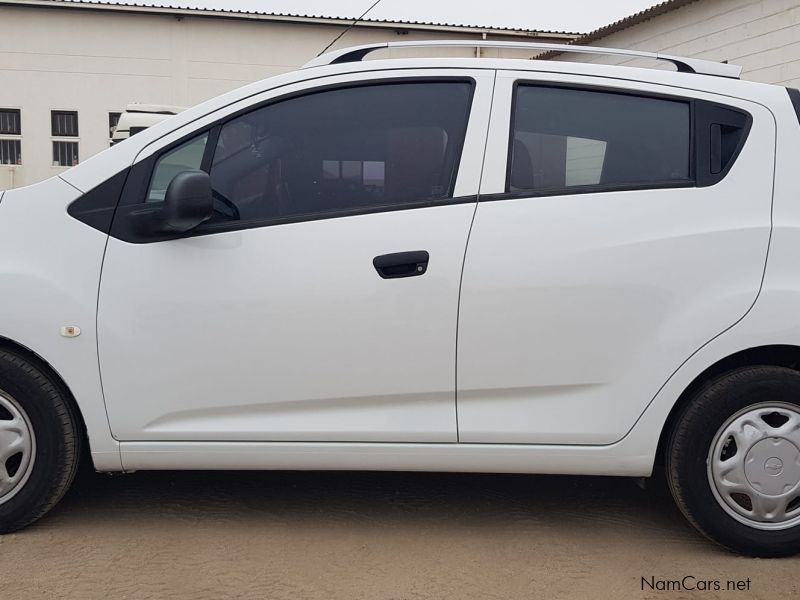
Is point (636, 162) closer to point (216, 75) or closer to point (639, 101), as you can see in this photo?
point (639, 101)

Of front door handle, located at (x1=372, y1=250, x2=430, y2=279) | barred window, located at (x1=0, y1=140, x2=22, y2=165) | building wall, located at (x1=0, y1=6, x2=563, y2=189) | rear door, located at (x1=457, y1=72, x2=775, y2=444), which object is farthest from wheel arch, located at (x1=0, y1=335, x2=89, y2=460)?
barred window, located at (x1=0, y1=140, x2=22, y2=165)

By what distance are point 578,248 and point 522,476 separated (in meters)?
1.46

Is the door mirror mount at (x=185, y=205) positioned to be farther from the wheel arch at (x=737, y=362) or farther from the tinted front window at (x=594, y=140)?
the wheel arch at (x=737, y=362)

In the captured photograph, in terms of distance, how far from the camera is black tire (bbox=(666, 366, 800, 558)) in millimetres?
2836

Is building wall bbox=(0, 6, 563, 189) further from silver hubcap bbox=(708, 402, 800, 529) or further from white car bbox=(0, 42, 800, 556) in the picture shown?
silver hubcap bbox=(708, 402, 800, 529)

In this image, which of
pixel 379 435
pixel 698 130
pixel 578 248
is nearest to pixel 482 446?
pixel 379 435

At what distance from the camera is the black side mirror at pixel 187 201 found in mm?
2795

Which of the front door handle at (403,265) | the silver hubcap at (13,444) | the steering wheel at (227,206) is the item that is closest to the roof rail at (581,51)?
the steering wheel at (227,206)

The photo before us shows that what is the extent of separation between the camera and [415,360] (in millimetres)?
2863

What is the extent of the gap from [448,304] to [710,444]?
1074 millimetres

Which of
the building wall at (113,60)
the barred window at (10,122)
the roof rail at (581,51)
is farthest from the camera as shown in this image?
the barred window at (10,122)

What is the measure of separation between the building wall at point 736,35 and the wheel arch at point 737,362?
6061 mm

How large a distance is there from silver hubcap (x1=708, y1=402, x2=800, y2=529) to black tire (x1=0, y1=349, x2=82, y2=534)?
2.36 metres

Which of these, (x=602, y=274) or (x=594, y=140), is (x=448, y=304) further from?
(x=594, y=140)
